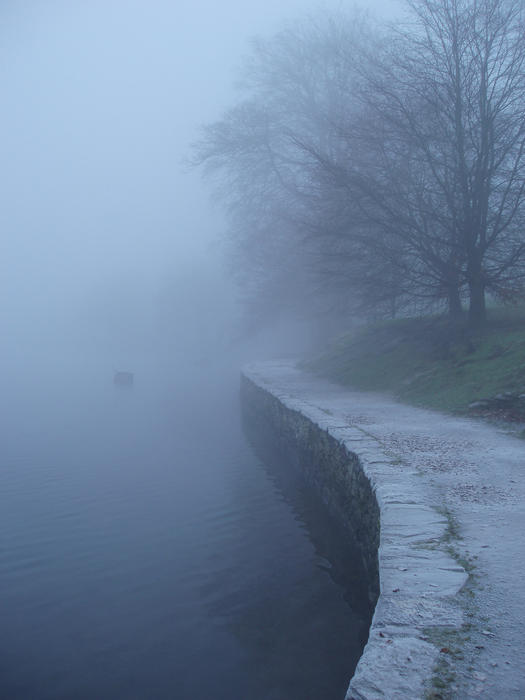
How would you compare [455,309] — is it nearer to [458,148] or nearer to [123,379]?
[458,148]

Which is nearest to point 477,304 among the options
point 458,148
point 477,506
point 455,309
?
point 455,309

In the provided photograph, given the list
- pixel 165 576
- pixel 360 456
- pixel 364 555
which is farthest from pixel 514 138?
pixel 165 576

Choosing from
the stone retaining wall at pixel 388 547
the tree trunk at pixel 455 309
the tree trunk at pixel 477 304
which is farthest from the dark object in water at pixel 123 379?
the stone retaining wall at pixel 388 547

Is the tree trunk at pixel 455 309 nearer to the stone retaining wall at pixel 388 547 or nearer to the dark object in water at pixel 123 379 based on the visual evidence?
the stone retaining wall at pixel 388 547

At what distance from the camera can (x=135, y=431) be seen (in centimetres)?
1545

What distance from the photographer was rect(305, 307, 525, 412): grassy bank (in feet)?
32.9

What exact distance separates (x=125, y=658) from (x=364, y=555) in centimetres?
225

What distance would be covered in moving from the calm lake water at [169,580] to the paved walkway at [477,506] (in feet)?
4.30

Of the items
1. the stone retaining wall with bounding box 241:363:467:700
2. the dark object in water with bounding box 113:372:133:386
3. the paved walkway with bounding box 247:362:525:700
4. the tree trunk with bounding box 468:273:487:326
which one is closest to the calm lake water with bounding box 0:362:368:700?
the stone retaining wall with bounding box 241:363:467:700

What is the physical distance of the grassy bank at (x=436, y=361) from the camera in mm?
10031

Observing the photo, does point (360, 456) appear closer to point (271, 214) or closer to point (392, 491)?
point (392, 491)

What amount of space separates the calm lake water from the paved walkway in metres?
1.31

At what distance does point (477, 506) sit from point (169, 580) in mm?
3309

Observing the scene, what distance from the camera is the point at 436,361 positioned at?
12.6 metres
